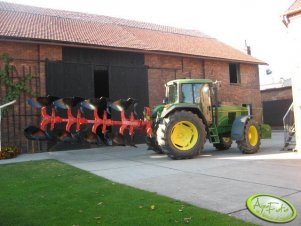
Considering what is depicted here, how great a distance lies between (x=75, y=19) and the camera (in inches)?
721

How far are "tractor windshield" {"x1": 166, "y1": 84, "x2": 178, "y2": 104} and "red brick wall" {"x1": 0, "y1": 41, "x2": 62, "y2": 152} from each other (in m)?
5.78

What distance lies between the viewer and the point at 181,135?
33.5 ft

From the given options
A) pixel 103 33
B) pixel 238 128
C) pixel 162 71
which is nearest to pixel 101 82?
pixel 103 33

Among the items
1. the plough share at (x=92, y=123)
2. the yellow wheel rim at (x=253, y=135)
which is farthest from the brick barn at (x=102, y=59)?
the yellow wheel rim at (x=253, y=135)

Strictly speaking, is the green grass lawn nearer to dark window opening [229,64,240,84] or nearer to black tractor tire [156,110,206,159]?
black tractor tire [156,110,206,159]

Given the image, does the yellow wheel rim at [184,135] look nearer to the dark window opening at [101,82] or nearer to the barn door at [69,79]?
the barn door at [69,79]

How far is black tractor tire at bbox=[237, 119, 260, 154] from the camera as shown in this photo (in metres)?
10.7

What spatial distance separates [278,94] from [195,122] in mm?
19047

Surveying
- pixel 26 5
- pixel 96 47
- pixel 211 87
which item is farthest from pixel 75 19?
pixel 211 87

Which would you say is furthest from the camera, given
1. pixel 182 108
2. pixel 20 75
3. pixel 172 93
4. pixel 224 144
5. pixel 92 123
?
pixel 20 75

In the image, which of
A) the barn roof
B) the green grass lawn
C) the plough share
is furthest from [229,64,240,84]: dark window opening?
the green grass lawn

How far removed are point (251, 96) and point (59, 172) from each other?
1665 centimetres

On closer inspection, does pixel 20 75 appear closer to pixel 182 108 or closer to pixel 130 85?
pixel 130 85

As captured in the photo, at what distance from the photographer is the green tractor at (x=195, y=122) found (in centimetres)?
988
